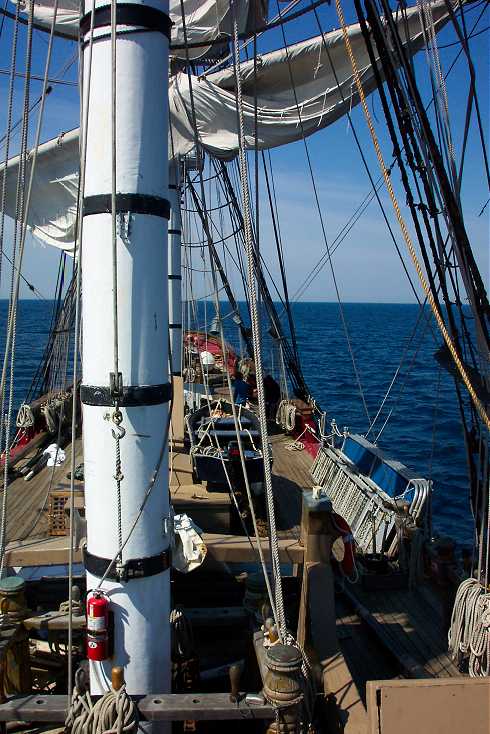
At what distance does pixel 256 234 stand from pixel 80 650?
16.7 ft

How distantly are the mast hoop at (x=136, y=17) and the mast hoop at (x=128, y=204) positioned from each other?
3.14 feet

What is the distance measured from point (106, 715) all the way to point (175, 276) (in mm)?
8918

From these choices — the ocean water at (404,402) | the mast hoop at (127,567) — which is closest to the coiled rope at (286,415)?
the ocean water at (404,402)

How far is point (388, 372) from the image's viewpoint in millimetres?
43406

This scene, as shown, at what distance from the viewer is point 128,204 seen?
11.8ft

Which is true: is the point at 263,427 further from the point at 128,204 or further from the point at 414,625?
the point at 414,625

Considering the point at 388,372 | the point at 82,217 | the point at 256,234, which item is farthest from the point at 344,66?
the point at 388,372

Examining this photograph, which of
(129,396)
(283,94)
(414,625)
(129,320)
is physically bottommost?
(414,625)

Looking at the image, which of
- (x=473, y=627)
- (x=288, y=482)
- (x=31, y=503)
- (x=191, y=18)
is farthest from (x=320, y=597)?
(x=191, y=18)

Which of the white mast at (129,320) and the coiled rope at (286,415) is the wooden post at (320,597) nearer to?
the white mast at (129,320)

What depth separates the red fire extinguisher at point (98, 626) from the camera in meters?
3.62

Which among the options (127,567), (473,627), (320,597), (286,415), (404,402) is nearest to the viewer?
(127,567)

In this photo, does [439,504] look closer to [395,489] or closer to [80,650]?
[395,489]

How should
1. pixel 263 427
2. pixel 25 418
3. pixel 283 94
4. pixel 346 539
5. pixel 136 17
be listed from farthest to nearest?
1. pixel 25 418
2. pixel 283 94
3. pixel 346 539
4. pixel 263 427
5. pixel 136 17
